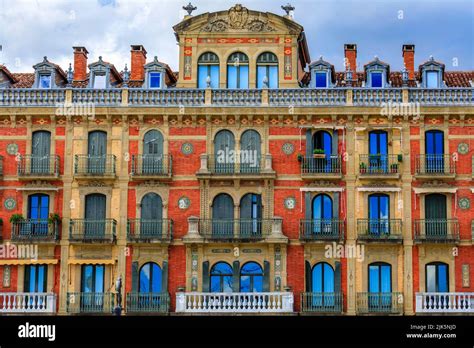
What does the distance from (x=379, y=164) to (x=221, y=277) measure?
26.2 feet

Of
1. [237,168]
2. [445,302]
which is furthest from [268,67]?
[445,302]

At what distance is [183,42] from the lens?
152ft

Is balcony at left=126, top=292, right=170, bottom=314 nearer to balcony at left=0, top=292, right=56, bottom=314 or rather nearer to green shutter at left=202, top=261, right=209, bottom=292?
green shutter at left=202, top=261, right=209, bottom=292

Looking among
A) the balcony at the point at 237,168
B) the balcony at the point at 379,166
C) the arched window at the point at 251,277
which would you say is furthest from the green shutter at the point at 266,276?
the balcony at the point at 379,166

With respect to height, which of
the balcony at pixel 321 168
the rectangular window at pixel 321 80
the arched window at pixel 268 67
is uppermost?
the arched window at pixel 268 67

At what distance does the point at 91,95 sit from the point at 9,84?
4.26 m

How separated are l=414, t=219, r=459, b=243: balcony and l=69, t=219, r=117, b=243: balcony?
12.4m

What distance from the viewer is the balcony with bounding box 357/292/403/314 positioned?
1702 inches

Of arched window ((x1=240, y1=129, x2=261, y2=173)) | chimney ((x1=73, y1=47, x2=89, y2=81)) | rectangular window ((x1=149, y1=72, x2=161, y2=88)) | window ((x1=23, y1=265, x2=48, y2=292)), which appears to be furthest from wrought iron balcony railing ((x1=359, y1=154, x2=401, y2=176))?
window ((x1=23, y1=265, x2=48, y2=292))

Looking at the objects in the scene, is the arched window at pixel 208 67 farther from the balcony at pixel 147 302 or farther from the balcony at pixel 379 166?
the balcony at pixel 147 302

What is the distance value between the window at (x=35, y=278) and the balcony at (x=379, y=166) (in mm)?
13608

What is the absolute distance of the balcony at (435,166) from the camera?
43781 mm
